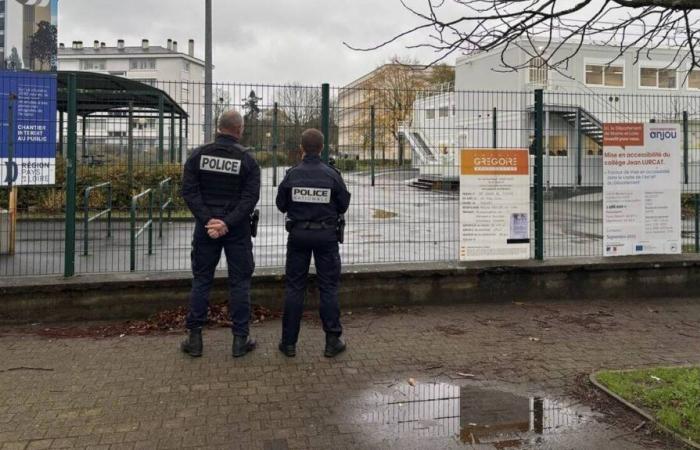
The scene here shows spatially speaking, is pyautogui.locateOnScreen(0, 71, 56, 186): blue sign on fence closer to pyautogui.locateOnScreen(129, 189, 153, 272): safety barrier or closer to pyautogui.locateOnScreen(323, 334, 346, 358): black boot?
pyautogui.locateOnScreen(129, 189, 153, 272): safety barrier

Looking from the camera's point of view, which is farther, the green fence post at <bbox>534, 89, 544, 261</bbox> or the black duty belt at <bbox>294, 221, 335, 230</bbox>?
the green fence post at <bbox>534, 89, 544, 261</bbox>

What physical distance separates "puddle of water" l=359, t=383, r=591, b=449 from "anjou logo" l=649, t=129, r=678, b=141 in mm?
4896

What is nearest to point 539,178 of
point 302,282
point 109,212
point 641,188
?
point 641,188

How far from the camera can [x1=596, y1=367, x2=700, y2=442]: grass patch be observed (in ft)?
13.0

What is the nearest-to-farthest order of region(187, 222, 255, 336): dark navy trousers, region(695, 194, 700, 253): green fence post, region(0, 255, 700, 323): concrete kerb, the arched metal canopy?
region(187, 222, 255, 336): dark navy trousers < region(0, 255, 700, 323): concrete kerb < region(695, 194, 700, 253): green fence post < the arched metal canopy

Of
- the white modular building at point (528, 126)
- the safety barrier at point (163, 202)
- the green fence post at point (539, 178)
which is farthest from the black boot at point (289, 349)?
the safety barrier at point (163, 202)

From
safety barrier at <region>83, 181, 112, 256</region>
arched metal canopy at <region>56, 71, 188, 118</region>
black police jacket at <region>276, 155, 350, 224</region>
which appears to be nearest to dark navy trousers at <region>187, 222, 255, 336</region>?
black police jacket at <region>276, 155, 350, 224</region>

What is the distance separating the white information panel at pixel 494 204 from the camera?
754 centimetres

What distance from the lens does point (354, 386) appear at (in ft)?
15.5

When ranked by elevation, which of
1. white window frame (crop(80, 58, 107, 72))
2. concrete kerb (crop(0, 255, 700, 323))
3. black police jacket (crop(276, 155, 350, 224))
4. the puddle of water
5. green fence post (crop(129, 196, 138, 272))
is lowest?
the puddle of water

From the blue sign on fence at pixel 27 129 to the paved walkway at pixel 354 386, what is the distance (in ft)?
7.02

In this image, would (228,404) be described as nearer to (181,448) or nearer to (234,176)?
(181,448)

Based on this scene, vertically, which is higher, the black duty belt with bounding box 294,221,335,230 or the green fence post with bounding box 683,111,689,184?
the green fence post with bounding box 683,111,689,184

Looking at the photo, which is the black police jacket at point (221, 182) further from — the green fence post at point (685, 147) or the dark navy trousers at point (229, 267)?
the green fence post at point (685, 147)
